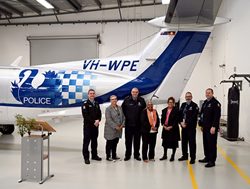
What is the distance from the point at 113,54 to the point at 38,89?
840cm

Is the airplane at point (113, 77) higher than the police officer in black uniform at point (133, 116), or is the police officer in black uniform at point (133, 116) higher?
the airplane at point (113, 77)

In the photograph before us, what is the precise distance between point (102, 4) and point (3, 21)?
5.63 metres

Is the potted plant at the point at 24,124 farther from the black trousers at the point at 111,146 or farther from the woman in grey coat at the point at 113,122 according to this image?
the black trousers at the point at 111,146

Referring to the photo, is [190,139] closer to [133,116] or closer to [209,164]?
[209,164]

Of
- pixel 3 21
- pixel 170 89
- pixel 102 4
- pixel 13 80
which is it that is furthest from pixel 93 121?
pixel 3 21

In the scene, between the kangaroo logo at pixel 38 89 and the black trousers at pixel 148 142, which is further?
the kangaroo logo at pixel 38 89

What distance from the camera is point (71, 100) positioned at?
6609 mm

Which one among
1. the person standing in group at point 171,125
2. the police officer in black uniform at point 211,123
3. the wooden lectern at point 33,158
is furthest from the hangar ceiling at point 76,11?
the wooden lectern at point 33,158

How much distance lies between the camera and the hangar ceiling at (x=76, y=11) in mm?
13922

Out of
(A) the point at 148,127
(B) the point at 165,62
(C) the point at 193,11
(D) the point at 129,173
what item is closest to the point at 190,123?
(A) the point at 148,127

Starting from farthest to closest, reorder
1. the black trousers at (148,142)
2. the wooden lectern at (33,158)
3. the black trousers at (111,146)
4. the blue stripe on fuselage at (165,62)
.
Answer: the blue stripe on fuselage at (165,62) < the black trousers at (111,146) < the black trousers at (148,142) < the wooden lectern at (33,158)

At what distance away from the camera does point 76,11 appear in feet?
47.7

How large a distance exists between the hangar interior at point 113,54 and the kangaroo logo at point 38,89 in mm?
585

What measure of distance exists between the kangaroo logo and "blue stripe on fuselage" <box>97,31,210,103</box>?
104 centimetres
